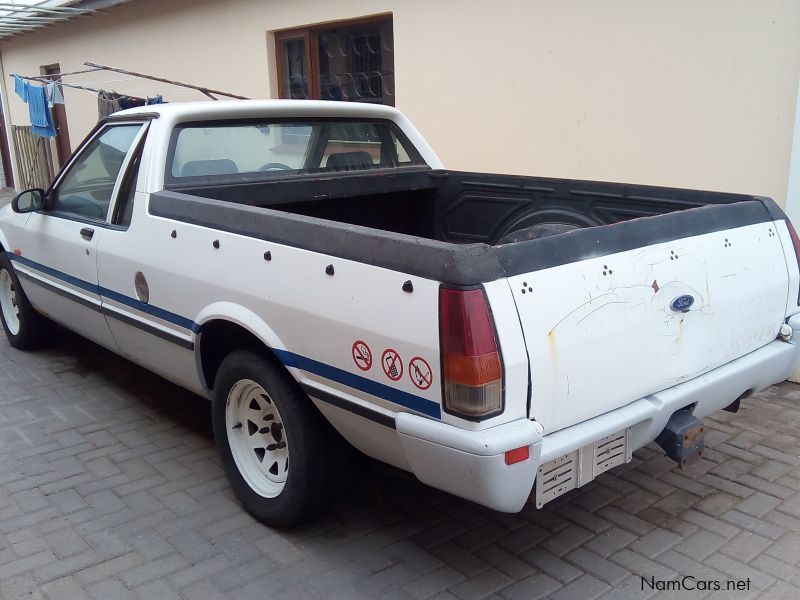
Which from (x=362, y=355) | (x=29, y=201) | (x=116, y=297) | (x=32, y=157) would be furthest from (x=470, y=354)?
(x=32, y=157)

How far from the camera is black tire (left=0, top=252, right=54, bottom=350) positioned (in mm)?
5359

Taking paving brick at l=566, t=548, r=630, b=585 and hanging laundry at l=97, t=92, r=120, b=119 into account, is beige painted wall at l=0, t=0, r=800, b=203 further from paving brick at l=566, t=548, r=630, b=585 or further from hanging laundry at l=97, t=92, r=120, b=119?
hanging laundry at l=97, t=92, r=120, b=119

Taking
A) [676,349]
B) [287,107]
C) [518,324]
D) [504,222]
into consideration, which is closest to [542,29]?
[504,222]

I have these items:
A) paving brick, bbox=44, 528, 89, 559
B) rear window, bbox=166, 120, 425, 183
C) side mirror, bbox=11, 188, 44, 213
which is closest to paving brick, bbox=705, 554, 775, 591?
paving brick, bbox=44, 528, 89, 559

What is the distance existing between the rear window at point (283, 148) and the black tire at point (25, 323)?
2.15 meters

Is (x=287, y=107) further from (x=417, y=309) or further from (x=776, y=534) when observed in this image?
(x=776, y=534)

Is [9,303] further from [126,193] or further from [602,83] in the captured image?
[602,83]

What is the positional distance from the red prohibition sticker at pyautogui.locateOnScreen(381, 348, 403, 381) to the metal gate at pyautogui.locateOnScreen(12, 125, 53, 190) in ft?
42.1

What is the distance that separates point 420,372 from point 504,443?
1.14 ft

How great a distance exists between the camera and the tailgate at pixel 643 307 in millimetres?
2434

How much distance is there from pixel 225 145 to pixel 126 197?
586mm

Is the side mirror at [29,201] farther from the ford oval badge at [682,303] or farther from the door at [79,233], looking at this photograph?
the ford oval badge at [682,303]

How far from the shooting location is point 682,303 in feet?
9.08

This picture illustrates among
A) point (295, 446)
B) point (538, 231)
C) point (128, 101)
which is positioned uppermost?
point (128, 101)
